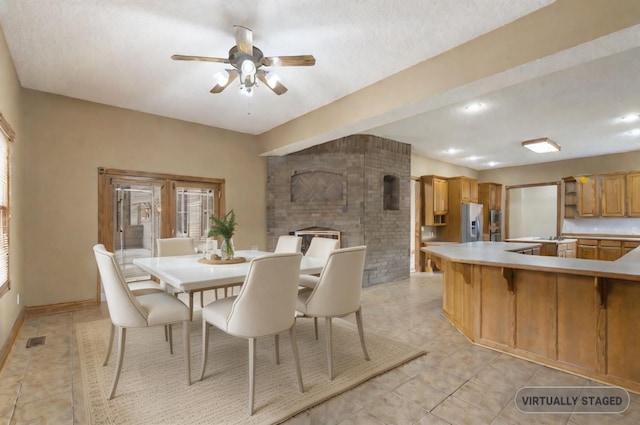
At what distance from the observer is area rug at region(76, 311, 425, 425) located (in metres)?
1.83

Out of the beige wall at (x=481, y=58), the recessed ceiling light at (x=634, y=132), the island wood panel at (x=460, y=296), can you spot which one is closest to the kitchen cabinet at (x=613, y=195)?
the recessed ceiling light at (x=634, y=132)

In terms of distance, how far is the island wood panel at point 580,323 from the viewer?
2.26m

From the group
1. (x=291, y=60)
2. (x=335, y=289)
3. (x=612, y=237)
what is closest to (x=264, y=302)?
(x=335, y=289)

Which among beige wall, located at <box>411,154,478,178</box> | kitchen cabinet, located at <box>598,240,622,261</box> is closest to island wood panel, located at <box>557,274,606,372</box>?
beige wall, located at <box>411,154,478,178</box>

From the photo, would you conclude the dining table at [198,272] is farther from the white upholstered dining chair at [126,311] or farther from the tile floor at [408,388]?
the tile floor at [408,388]

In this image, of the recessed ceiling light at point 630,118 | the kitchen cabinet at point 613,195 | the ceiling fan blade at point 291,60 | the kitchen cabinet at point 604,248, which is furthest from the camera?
the kitchen cabinet at point 613,195

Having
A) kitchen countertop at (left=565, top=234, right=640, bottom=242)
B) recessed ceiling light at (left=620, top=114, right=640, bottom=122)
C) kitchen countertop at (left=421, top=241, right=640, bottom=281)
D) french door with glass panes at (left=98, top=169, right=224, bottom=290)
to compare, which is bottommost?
kitchen countertop at (left=565, top=234, right=640, bottom=242)

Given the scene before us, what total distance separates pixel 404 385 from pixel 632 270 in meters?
1.74

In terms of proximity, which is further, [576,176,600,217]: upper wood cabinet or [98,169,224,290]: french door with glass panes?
[576,176,600,217]: upper wood cabinet

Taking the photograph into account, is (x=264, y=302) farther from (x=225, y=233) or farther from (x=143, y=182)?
(x=143, y=182)

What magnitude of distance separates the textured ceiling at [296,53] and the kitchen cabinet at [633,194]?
2.53m

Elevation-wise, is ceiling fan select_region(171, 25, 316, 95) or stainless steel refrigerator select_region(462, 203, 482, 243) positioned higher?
ceiling fan select_region(171, 25, 316, 95)

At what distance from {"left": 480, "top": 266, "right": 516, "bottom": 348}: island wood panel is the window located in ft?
13.4

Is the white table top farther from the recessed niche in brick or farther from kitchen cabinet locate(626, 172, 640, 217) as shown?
kitchen cabinet locate(626, 172, 640, 217)
